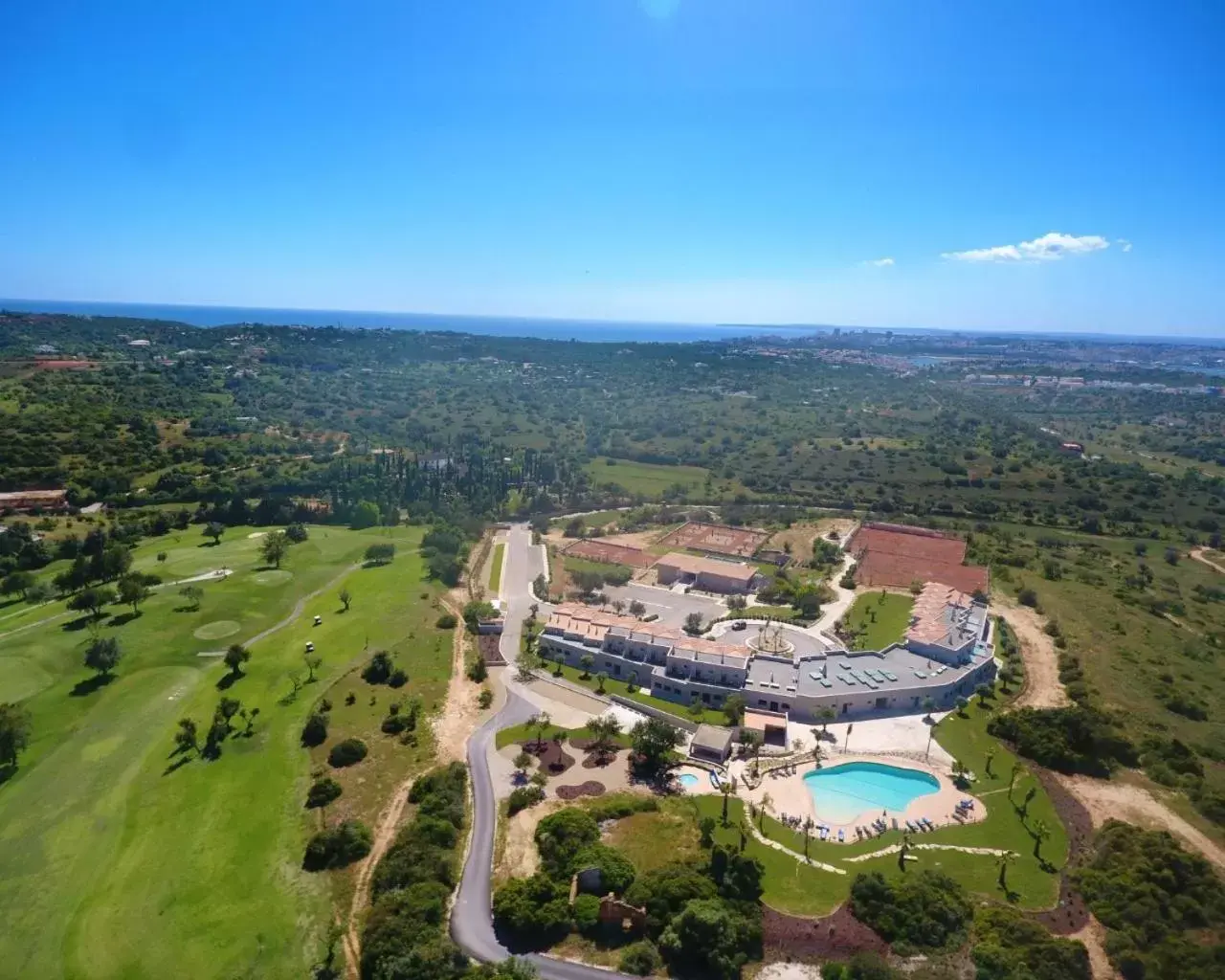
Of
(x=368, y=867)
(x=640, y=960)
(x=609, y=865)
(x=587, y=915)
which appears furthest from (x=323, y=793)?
(x=640, y=960)

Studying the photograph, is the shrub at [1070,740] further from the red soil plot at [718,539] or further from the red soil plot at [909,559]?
the red soil plot at [718,539]

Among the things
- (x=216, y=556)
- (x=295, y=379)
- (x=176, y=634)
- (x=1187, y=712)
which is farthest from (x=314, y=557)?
(x=295, y=379)

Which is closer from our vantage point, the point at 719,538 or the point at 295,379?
the point at 719,538

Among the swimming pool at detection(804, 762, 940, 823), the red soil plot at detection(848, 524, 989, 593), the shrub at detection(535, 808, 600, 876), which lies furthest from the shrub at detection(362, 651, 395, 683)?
the red soil plot at detection(848, 524, 989, 593)

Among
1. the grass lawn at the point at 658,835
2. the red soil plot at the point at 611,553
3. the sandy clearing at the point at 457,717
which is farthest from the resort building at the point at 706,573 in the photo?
the grass lawn at the point at 658,835

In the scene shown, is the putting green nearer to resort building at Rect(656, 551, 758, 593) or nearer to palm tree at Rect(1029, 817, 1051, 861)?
resort building at Rect(656, 551, 758, 593)

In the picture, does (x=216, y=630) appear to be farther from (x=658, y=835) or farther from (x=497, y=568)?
(x=658, y=835)

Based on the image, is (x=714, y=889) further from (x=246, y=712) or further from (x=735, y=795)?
(x=246, y=712)
